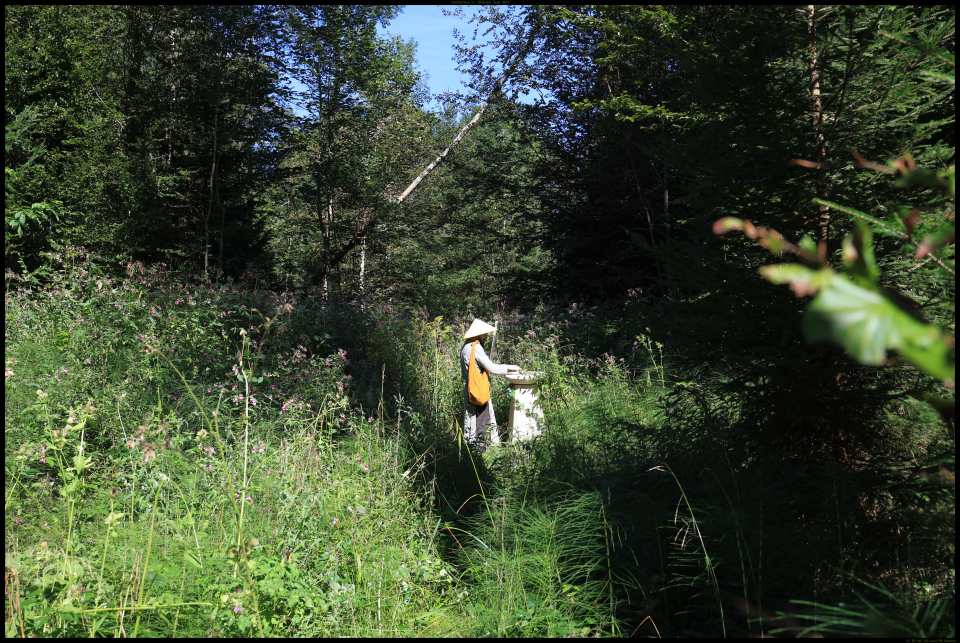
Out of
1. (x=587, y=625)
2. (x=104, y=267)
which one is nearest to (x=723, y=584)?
(x=587, y=625)

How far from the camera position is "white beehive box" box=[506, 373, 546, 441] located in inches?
217

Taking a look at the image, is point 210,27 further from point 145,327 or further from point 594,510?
point 594,510

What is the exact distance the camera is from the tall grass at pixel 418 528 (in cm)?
227

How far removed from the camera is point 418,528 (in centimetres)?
352

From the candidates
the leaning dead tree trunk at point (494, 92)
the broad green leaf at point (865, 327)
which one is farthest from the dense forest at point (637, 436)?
the leaning dead tree trunk at point (494, 92)

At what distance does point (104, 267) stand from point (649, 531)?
1068cm

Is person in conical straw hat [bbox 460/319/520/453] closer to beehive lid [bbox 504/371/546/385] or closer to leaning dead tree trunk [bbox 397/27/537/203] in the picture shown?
beehive lid [bbox 504/371/546/385]

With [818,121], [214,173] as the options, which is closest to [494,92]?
[214,173]

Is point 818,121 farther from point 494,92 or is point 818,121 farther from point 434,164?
point 434,164

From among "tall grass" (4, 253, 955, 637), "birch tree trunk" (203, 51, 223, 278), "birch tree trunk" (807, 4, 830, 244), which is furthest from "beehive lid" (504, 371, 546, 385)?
"birch tree trunk" (203, 51, 223, 278)

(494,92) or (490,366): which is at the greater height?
(494,92)

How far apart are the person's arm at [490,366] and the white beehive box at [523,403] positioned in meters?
0.06

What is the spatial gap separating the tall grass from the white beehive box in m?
0.46

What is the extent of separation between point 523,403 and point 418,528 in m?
2.39
